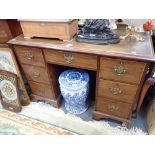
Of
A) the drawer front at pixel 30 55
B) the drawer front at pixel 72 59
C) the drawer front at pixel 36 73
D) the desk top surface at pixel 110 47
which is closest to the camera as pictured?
the desk top surface at pixel 110 47

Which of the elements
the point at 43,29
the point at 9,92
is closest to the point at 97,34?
the point at 43,29

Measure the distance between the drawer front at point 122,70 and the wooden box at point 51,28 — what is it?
34 centimetres

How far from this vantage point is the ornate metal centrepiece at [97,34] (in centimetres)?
108

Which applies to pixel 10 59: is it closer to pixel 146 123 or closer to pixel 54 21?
pixel 54 21

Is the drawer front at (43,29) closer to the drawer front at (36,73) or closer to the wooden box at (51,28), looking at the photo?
the wooden box at (51,28)

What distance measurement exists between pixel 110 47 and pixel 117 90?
32 cm

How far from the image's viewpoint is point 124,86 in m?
1.09

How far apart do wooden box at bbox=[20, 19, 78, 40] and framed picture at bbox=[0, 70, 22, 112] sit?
19.3 inches

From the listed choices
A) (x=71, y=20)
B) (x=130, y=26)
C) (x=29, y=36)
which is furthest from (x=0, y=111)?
(x=130, y=26)

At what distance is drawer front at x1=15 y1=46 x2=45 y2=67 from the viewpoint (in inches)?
47.9

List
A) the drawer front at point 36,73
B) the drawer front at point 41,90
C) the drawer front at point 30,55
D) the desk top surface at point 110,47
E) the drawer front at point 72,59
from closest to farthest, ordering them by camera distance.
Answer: the desk top surface at point 110,47 → the drawer front at point 72,59 → the drawer front at point 30,55 → the drawer front at point 36,73 → the drawer front at point 41,90

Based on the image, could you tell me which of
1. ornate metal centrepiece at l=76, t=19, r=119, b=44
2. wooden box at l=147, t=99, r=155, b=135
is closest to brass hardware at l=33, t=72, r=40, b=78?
ornate metal centrepiece at l=76, t=19, r=119, b=44

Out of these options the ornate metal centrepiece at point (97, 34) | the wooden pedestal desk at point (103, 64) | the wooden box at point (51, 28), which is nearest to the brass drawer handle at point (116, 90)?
the wooden pedestal desk at point (103, 64)
